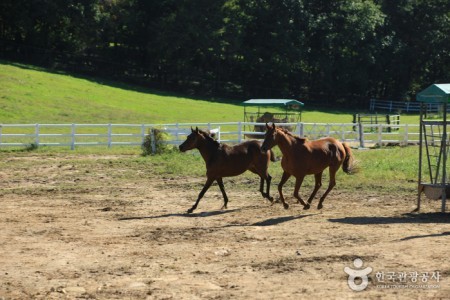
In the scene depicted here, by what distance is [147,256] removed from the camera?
10875mm

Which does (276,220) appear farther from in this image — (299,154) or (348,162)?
(348,162)

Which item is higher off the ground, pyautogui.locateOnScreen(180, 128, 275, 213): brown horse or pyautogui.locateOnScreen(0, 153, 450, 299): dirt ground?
pyautogui.locateOnScreen(180, 128, 275, 213): brown horse

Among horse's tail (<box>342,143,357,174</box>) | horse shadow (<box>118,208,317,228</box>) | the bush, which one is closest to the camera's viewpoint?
horse shadow (<box>118,208,317,228</box>)

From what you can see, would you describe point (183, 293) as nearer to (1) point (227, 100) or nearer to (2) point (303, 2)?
(1) point (227, 100)

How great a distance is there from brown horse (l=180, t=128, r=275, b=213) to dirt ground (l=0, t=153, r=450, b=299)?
0.65 metres

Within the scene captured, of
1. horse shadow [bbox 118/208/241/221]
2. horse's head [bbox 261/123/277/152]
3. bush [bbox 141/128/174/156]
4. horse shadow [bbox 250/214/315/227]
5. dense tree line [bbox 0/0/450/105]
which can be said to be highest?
dense tree line [bbox 0/0/450/105]

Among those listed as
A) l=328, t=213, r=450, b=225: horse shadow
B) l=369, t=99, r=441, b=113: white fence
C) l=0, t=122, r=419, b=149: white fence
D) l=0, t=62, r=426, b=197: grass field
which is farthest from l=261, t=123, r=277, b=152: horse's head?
l=369, t=99, r=441, b=113: white fence

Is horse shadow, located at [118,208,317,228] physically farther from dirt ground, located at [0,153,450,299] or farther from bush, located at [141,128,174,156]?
bush, located at [141,128,174,156]

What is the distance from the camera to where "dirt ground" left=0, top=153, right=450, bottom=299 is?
29.8 feet

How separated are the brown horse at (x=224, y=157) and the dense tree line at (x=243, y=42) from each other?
4601 centimetres

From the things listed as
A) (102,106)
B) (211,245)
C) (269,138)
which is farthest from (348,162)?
(102,106)

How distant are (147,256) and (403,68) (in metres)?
63.7

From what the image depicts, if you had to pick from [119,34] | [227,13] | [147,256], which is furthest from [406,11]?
[147,256]

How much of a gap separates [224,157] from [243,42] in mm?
51414
